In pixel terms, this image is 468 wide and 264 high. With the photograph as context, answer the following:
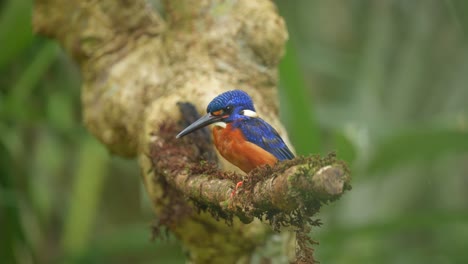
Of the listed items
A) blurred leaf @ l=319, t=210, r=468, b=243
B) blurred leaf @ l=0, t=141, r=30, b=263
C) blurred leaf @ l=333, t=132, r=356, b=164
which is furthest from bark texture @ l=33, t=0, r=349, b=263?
blurred leaf @ l=319, t=210, r=468, b=243

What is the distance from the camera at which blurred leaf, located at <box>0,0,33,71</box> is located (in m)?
3.40

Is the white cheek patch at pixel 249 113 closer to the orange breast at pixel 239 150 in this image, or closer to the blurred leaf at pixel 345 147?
the orange breast at pixel 239 150

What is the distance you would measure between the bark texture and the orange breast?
104mm

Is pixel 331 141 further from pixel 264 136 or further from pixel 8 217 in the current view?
pixel 264 136

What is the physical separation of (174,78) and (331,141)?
2155mm

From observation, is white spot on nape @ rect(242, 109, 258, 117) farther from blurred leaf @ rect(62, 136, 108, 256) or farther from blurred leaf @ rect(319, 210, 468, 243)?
blurred leaf @ rect(62, 136, 108, 256)

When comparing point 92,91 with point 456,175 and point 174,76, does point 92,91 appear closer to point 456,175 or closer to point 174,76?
point 174,76

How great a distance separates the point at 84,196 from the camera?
4.18 m

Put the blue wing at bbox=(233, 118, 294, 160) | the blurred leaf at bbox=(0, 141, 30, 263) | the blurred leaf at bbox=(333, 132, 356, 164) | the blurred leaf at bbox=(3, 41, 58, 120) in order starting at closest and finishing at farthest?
1. the blue wing at bbox=(233, 118, 294, 160)
2. the blurred leaf at bbox=(333, 132, 356, 164)
3. the blurred leaf at bbox=(0, 141, 30, 263)
4. the blurred leaf at bbox=(3, 41, 58, 120)

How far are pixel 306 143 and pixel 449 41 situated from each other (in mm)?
2275

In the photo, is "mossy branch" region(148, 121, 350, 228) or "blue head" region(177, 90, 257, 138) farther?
"blue head" region(177, 90, 257, 138)

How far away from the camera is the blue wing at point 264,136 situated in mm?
1631

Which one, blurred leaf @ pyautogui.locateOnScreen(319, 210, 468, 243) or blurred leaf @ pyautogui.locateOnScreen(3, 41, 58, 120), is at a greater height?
blurred leaf @ pyautogui.locateOnScreen(319, 210, 468, 243)

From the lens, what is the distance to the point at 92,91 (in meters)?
2.68
